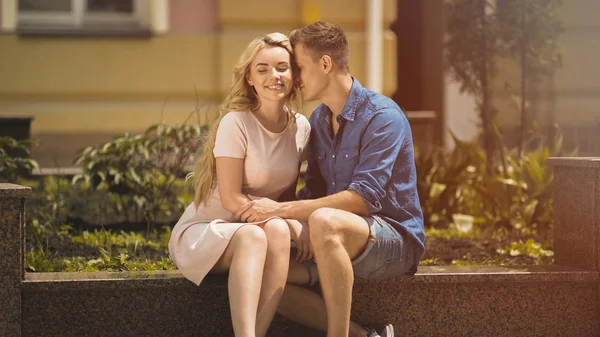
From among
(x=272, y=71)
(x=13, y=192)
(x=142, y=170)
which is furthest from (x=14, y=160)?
(x=272, y=71)

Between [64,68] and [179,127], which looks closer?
[179,127]

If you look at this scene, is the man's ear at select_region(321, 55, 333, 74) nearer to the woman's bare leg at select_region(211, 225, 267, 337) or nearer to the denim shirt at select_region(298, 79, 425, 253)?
the denim shirt at select_region(298, 79, 425, 253)

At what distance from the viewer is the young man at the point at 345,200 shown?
4.18m

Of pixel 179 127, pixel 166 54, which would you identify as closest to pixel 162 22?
pixel 166 54

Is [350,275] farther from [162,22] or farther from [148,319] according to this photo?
[162,22]

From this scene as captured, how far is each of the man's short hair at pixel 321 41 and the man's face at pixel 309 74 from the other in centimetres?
2

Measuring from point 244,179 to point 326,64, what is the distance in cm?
60

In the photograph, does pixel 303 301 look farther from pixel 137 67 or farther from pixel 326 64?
pixel 137 67

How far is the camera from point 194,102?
9.02 m

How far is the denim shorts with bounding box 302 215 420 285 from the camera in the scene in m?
4.32

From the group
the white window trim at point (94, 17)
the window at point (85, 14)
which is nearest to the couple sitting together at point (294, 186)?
the white window trim at point (94, 17)

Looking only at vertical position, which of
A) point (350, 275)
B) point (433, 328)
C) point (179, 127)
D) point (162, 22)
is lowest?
point (433, 328)

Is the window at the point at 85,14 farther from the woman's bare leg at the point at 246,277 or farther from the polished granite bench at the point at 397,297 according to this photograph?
the woman's bare leg at the point at 246,277

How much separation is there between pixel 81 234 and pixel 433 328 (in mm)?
2306
